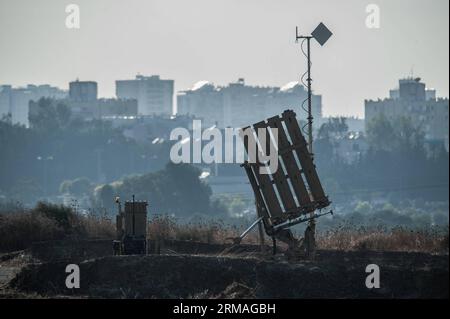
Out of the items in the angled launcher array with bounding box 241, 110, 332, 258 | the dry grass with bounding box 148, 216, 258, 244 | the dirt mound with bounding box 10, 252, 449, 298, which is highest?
the angled launcher array with bounding box 241, 110, 332, 258

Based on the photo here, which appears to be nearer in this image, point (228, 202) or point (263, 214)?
point (263, 214)

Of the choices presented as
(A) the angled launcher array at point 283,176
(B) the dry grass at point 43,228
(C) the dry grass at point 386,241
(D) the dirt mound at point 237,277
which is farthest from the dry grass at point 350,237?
(A) the angled launcher array at point 283,176

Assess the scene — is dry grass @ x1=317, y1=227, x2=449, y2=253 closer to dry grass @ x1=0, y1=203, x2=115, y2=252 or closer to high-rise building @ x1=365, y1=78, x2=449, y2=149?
dry grass @ x1=0, y1=203, x2=115, y2=252

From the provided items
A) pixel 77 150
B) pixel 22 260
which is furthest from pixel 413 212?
pixel 77 150

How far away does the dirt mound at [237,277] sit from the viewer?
26562 mm

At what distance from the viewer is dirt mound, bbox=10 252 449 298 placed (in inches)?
1046

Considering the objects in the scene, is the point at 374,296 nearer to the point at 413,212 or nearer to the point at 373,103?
the point at 413,212

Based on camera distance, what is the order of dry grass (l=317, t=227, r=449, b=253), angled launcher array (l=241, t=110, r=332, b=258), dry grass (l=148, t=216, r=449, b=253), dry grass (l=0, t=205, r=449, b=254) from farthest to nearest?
dry grass (l=0, t=205, r=449, b=254), dry grass (l=148, t=216, r=449, b=253), dry grass (l=317, t=227, r=449, b=253), angled launcher array (l=241, t=110, r=332, b=258)

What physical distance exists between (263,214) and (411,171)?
159 ft

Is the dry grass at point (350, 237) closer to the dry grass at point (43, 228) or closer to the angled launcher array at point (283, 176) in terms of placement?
the dry grass at point (43, 228)

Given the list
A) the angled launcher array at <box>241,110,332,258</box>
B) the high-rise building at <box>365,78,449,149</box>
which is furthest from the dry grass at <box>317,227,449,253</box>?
the high-rise building at <box>365,78,449,149</box>

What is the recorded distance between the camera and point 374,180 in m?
105

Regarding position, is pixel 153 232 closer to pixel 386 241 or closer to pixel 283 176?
pixel 386 241

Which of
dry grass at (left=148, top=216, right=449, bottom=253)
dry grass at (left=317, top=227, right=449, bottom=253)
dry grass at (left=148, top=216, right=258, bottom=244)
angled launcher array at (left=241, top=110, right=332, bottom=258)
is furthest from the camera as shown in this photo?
dry grass at (left=148, top=216, right=258, bottom=244)
